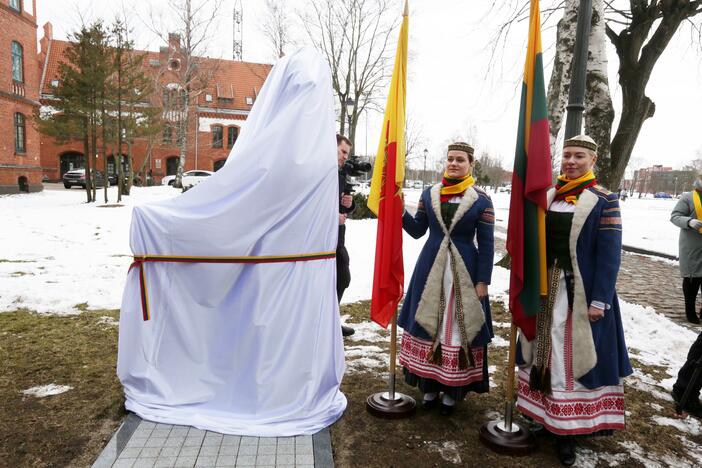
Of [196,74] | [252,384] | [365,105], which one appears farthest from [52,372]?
[196,74]

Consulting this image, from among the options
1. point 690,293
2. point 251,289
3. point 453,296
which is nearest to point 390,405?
point 453,296

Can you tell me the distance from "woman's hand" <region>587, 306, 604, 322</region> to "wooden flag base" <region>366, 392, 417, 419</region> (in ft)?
4.56

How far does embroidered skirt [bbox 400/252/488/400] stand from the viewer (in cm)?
334

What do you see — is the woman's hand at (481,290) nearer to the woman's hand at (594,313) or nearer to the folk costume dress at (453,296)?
the folk costume dress at (453,296)

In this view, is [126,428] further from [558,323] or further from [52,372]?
[558,323]

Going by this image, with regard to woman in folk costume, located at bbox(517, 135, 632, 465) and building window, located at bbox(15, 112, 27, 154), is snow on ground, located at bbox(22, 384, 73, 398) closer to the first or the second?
woman in folk costume, located at bbox(517, 135, 632, 465)

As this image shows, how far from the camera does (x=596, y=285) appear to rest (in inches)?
114

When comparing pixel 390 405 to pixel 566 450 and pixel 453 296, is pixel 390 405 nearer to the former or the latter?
pixel 453 296

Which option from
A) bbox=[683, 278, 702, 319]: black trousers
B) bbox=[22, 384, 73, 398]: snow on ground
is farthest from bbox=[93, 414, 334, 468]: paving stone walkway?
bbox=[683, 278, 702, 319]: black trousers

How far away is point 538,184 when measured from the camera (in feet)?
9.28

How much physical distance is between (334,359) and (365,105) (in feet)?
75.9

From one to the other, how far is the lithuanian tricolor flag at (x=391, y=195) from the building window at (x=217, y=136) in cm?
4275

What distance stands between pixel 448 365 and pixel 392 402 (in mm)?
520

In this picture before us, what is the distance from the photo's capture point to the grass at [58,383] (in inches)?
115
